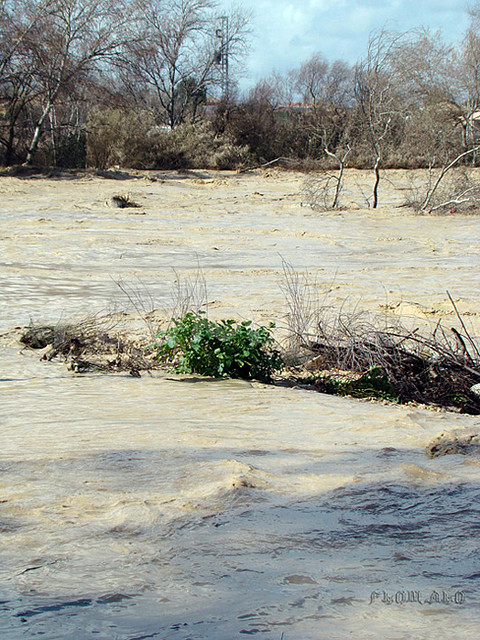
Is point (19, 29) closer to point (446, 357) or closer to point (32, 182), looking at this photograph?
point (32, 182)

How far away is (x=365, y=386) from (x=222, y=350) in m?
1.15

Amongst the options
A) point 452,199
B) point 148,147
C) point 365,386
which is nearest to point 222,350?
point 365,386

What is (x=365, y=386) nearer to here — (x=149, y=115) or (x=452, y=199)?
(x=452, y=199)

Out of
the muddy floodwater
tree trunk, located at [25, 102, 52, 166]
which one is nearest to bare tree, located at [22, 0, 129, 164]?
tree trunk, located at [25, 102, 52, 166]

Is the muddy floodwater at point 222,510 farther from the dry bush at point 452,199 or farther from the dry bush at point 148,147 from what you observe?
the dry bush at point 148,147

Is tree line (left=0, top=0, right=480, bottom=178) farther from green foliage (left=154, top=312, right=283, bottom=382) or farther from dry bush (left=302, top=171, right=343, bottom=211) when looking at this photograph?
green foliage (left=154, top=312, right=283, bottom=382)

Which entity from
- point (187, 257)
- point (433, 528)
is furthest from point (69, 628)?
Result: point (187, 257)

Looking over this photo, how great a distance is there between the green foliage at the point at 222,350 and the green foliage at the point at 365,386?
0.44 meters

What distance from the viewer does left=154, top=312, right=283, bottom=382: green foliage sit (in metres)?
5.95

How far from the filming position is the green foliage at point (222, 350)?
5.95m

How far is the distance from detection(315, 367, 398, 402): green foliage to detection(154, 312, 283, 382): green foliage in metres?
0.44

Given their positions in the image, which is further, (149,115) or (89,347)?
(149,115)

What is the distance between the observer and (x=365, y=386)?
19.2 feet

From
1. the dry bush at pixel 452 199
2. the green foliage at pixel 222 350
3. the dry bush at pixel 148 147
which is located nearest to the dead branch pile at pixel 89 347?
the green foliage at pixel 222 350
